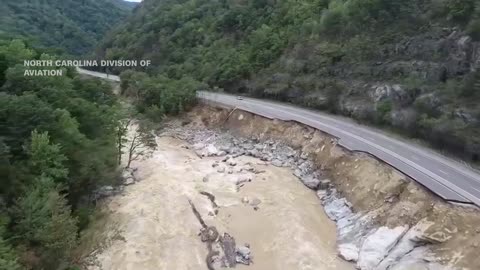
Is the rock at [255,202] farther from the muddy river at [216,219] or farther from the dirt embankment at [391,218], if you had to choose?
the dirt embankment at [391,218]

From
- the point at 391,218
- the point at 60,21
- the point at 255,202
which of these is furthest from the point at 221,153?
the point at 60,21

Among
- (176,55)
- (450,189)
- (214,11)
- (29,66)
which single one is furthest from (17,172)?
(214,11)

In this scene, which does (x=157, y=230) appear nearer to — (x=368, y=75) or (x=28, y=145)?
(x=28, y=145)

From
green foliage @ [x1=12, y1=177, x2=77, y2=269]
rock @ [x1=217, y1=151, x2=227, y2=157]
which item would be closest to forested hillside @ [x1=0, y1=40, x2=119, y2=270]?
green foliage @ [x1=12, y1=177, x2=77, y2=269]

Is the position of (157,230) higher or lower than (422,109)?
lower

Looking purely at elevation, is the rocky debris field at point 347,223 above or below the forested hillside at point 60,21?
below

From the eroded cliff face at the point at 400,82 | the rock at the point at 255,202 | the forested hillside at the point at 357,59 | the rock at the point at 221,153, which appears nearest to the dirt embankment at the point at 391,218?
the rock at the point at 255,202

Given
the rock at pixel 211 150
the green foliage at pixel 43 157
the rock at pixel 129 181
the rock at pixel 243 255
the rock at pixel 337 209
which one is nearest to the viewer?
the green foliage at pixel 43 157
